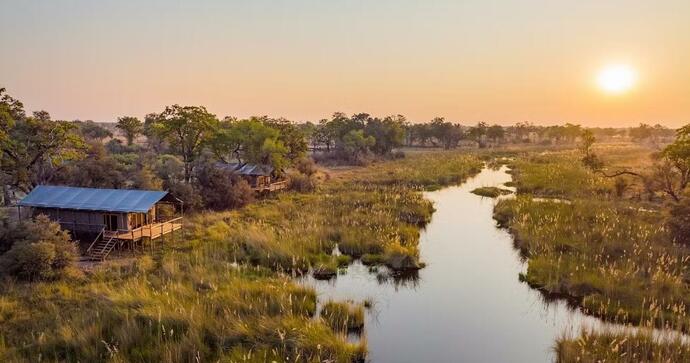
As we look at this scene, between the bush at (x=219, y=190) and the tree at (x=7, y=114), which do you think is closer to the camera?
the tree at (x=7, y=114)

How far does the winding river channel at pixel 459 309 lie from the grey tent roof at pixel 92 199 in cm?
1109

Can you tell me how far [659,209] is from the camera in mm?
32125

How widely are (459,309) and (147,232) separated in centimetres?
1785

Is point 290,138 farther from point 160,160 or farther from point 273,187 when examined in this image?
point 160,160

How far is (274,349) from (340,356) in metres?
1.95

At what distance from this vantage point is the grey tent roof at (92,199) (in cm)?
2395

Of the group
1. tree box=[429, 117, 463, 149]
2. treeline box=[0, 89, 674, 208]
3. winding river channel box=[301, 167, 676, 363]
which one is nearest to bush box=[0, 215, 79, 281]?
A: treeline box=[0, 89, 674, 208]

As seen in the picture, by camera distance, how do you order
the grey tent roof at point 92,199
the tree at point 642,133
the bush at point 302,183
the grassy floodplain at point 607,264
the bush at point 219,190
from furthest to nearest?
the tree at point 642,133 < the bush at point 302,183 < the bush at point 219,190 < the grey tent roof at point 92,199 < the grassy floodplain at point 607,264

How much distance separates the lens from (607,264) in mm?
19531

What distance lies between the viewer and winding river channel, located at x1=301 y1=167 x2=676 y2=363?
47.0 ft

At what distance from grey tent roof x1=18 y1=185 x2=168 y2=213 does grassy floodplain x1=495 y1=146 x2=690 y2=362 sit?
2094 cm

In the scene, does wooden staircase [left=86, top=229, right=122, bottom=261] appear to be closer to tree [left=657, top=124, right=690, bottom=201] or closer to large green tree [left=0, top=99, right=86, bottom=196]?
large green tree [left=0, top=99, right=86, bottom=196]

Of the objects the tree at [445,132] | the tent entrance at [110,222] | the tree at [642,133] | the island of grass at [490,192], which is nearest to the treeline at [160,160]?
the tent entrance at [110,222]

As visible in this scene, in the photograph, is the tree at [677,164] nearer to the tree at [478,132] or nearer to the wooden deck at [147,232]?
the wooden deck at [147,232]
